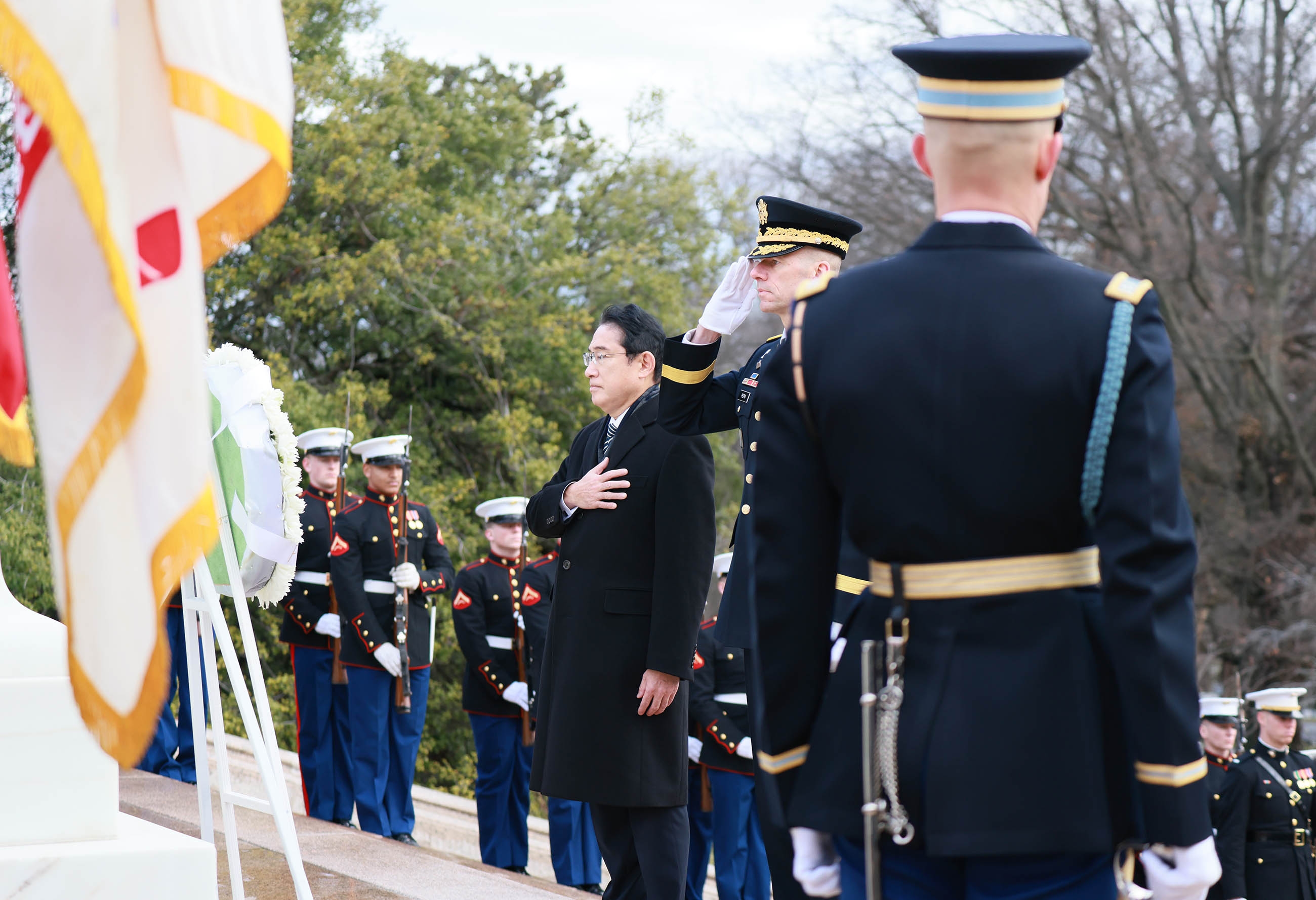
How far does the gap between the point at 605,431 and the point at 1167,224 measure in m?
17.0

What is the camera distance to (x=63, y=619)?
7.75 ft

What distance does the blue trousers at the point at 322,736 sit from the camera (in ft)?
27.6

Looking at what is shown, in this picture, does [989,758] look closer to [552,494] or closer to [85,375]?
[85,375]

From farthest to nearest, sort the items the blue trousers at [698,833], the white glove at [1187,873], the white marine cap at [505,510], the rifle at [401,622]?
the white marine cap at [505,510] → the rifle at [401,622] → the blue trousers at [698,833] → the white glove at [1187,873]

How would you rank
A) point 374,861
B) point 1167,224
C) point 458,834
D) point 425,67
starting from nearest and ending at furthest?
point 374,861, point 458,834, point 425,67, point 1167,224

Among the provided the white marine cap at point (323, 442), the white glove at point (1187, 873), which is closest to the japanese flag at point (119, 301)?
the white glove at point (1187, 873)

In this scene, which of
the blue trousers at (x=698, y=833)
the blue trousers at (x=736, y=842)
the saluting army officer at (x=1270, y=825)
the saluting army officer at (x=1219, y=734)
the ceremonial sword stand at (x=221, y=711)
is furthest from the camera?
the saluting army officer at (x=1219, y=734)

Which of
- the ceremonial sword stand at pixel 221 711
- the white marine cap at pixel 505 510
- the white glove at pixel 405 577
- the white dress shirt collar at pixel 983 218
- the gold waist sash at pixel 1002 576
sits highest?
the white dress shirt collar at pixel 983 218

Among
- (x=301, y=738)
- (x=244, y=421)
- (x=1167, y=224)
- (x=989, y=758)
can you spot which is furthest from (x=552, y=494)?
(x=1167, y=224)

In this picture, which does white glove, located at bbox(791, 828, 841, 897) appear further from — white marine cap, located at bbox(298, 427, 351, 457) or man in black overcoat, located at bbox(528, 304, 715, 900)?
white marine cap, located at bbox(298, 427, 351, 457)

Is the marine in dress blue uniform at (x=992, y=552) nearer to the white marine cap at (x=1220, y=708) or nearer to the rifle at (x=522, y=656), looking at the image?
the rifle at (x=522, y=656)

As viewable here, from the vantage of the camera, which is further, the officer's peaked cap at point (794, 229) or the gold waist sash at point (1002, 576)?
the officer's peaked cap at point (794, 229)

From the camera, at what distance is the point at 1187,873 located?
193 centimetres

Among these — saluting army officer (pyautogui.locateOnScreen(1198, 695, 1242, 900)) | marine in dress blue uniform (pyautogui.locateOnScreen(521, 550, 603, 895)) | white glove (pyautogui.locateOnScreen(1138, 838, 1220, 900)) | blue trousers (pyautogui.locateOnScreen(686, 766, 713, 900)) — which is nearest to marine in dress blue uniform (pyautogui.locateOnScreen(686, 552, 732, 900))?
blue trousers (pyautogui.locateOnScreen(686, 766, 713, 900))
